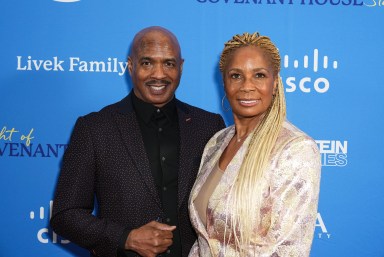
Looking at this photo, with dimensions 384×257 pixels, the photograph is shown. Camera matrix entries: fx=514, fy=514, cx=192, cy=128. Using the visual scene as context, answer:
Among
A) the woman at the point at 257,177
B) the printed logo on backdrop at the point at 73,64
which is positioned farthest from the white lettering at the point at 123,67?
the woman at the point at 257,177

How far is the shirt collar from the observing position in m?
2.26

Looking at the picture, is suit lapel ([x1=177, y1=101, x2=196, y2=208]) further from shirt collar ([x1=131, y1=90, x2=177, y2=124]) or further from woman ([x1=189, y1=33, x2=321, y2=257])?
woman ([x1=189, y1=33, x2=321, y2=257])

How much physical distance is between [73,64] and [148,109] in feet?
2.86

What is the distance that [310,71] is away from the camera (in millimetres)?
2904

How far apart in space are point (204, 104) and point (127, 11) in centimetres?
69

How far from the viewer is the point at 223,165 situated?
6.24ft

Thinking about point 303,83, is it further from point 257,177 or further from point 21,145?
point 21,145

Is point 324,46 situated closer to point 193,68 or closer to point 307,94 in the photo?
point 307,94

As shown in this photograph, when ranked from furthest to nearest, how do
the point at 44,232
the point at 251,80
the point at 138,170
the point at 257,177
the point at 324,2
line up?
the point at 44,232
the point at 324,2
the point at 138,170
the point at 251,80
the point at 257,177

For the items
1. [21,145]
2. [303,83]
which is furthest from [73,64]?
[303,83]

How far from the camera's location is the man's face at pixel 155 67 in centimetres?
225

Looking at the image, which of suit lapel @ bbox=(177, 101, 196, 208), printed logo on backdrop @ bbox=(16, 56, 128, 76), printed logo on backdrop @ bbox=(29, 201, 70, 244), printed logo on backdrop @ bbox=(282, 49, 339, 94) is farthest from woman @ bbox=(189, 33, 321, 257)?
printed logo on backdrop @ bbox=(29, 201, 70, 244)

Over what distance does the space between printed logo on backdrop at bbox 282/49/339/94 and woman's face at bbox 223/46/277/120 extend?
1.10 metres

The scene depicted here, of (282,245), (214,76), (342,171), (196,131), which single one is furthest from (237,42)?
(342,171)
